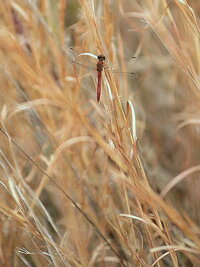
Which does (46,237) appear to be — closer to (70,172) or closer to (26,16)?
(70,172)

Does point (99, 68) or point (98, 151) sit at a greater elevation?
point (99, 68)

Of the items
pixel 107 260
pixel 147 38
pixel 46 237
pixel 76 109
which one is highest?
pixel 147 38

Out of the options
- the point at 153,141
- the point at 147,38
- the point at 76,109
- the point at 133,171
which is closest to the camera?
the point at 133,171

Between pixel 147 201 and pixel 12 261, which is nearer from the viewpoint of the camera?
pixel 147 201

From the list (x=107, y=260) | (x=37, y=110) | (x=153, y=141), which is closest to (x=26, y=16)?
(x=37, y=110)

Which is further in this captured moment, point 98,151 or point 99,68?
point 98,151

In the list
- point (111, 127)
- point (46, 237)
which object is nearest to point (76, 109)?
point (111, 127)

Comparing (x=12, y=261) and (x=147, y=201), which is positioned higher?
(x=147, y=201)

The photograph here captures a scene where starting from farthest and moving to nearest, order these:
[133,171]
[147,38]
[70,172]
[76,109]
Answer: [147,38], [70,172], [76,109], [133,171]
